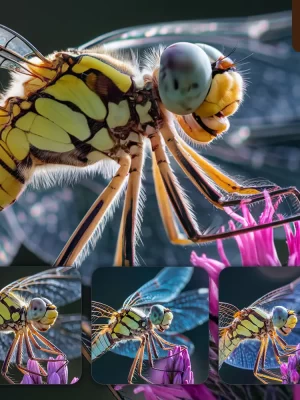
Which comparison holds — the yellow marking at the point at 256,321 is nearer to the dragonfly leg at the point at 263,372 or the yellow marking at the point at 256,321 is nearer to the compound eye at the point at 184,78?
the dragonfly leg at the point at 263,372

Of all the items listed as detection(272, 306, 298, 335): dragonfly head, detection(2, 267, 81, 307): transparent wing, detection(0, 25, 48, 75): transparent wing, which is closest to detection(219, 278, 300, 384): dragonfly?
detection(272, 306, 298, 335): dragonfly head

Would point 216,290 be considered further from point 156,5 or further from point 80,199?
point 156,5

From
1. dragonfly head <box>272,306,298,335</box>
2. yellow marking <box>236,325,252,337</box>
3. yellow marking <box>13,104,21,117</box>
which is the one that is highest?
yellow marking <box>13,104,21,117</box>

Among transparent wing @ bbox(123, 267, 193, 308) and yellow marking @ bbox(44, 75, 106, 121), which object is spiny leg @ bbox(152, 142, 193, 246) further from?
yellow marking @ bbox(44, 75, 106, 121)

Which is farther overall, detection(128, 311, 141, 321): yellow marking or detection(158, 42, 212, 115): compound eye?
detection(128, 311, 141, 321): yellow marking

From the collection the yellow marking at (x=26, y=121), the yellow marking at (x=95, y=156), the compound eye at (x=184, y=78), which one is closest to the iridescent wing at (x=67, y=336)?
the yellow marking at (x=95, y=156)
